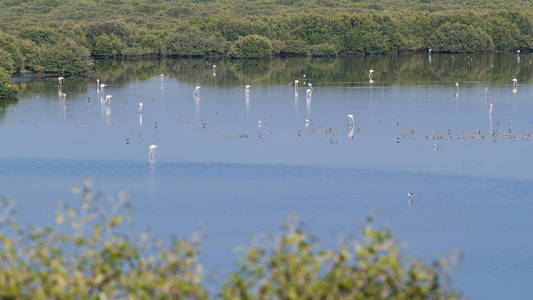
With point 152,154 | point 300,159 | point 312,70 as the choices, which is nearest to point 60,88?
point 312,70

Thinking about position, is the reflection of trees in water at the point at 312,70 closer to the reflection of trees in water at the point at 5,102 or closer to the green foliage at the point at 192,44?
the reflection of trees in water at the point at 5,102

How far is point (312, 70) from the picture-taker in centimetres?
7756

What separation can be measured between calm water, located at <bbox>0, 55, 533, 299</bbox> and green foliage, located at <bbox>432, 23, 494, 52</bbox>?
2690 centimetres

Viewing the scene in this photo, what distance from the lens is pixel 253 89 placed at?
2539 inches

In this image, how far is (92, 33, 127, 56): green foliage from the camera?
89.8 meters

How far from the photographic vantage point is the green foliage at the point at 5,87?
196 feet

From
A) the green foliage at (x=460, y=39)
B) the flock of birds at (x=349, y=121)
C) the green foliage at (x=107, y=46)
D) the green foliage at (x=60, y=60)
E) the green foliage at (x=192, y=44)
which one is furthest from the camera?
the green foliage at (x=460, y=39)

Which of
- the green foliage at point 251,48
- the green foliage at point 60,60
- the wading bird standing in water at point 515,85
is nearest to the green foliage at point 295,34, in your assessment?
the green foliage at point 251,48

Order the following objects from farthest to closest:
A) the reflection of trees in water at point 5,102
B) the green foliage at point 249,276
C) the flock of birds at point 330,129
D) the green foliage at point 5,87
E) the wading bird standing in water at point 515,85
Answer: the wading bird standing in water at point 515,85 → the green foliage at point 5,87 → the reflection of trees in water at point 5,102 → the flock of birds at point 330,129 → the green foliage at point 249,276

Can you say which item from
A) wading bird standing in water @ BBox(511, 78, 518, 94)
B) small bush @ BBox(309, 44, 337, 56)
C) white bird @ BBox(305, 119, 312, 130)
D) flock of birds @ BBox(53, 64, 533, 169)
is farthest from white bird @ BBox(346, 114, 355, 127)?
small bush @ BBox(309, 44, 337, 56)

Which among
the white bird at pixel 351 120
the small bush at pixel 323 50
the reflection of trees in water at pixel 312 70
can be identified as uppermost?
the small bush at pixel 323 50

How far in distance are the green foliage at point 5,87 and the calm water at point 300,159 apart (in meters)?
1.02

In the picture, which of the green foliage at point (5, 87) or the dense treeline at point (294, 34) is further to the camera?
the dense treeline at point (294, 34)

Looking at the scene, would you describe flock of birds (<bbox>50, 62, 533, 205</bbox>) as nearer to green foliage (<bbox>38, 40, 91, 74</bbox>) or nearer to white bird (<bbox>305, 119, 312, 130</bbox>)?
white bird (<bbox>305, 119, 312, 130</bbox>)
